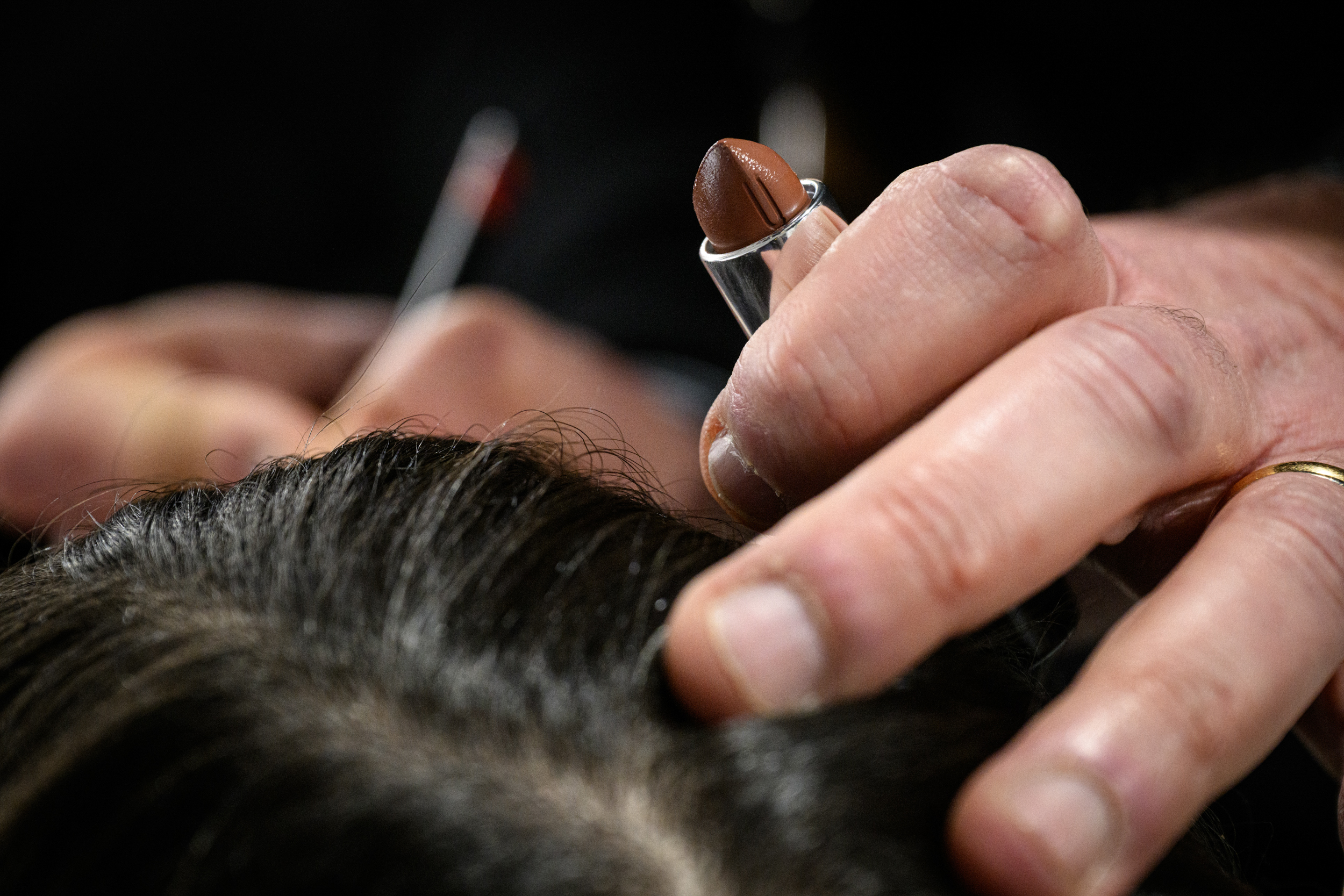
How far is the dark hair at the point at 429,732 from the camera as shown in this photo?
0.29 metres

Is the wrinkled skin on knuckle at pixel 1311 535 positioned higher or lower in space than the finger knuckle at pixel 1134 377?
lower

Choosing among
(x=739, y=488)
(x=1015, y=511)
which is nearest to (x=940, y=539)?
(x=1015, y=511)

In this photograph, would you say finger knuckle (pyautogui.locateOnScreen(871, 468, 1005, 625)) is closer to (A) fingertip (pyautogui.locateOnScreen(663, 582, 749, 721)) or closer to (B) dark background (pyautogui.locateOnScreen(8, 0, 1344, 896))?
(A) fingertip (pyautogui.locateOnScreen(663, 582, 749, 721))

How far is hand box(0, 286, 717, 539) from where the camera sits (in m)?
0.91

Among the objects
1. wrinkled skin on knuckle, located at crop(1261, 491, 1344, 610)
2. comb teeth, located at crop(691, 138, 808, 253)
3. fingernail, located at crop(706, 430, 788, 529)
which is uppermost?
comb teeth, located at crop(691, 138, 808, 253)

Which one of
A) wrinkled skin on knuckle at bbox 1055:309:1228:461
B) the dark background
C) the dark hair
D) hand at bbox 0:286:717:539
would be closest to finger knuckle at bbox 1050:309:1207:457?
wrinkled skin on knuckle at bbox 1055:309:1228:461

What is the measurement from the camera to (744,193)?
0.44 m

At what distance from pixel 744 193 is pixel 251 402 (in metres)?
0.75

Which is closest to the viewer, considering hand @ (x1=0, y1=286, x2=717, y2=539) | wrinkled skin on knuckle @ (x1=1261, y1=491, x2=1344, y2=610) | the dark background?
wrinkled skin on knuckle @ (x1=1261, y1=491, x2=1344, y2=610)

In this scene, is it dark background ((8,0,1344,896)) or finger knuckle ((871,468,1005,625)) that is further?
dark background ((8,0,1344,896))

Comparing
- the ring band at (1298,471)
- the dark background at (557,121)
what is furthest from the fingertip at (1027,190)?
the dark background at (557,121)

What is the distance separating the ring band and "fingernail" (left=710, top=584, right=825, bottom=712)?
0.27m

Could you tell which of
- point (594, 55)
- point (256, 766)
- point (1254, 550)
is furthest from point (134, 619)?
point (594, 55)

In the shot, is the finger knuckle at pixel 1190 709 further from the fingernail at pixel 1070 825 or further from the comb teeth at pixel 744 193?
the comb teeth at pixel 744 193
